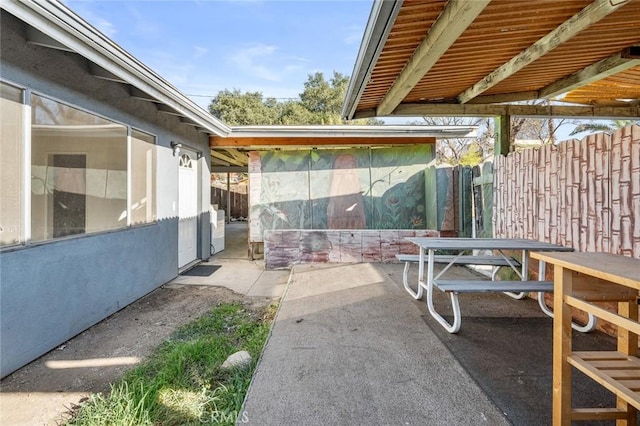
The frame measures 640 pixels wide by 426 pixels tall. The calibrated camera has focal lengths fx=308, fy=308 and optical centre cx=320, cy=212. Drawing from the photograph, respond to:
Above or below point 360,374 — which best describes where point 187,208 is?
above

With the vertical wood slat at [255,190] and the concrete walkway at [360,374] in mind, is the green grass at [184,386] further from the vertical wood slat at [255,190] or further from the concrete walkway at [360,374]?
the vertical wood slat at [255,190]

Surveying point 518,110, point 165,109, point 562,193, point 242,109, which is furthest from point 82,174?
point 242,109

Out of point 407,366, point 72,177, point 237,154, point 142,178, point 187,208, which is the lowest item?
point 407,366

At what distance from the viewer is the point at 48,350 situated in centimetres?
285

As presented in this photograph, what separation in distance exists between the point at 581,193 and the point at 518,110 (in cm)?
189

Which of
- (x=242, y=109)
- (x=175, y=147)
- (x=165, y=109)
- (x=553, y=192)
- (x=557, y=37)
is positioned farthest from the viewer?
(x=242, y=109)

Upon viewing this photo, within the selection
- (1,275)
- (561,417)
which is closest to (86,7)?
(1,275)

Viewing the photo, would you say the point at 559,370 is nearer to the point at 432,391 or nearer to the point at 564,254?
the point at 564,254

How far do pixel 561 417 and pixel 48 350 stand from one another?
12.8 ft

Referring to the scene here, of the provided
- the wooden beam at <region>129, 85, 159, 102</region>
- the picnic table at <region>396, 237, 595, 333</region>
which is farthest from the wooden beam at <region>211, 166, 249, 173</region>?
the picnic table at <region>396, 237, 595, 333</region>

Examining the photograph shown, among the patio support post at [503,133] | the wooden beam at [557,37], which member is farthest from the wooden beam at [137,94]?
the patio support post at [503,133]

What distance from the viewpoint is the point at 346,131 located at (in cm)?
641

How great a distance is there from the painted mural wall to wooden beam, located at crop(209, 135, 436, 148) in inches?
9.2

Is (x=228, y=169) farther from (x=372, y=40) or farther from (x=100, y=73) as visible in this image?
(x=372, y=40)
